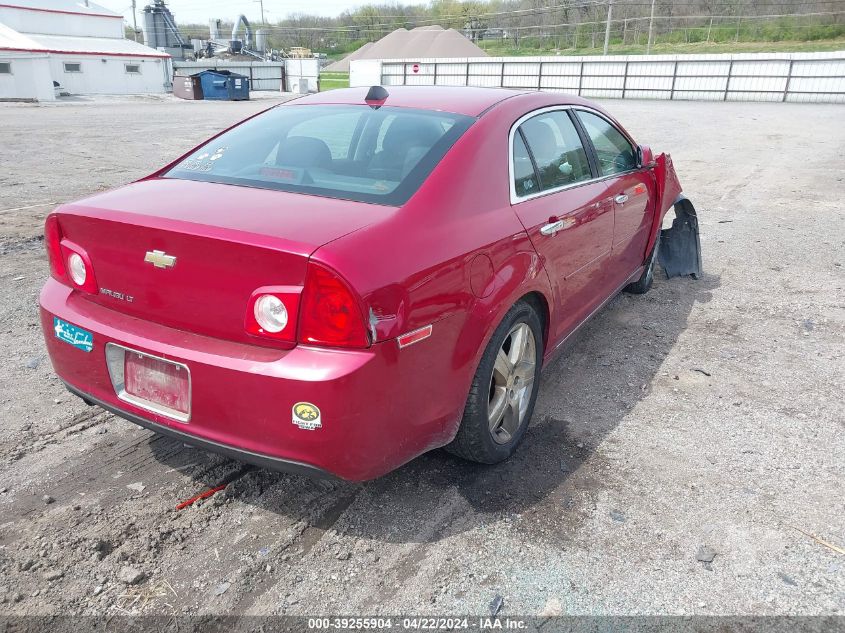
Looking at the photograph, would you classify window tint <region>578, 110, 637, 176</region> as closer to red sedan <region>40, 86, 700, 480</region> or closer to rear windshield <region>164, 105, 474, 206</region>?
red sedan <region>40, 86, 700, 480</region>

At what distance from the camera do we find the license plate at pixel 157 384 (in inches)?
94.7

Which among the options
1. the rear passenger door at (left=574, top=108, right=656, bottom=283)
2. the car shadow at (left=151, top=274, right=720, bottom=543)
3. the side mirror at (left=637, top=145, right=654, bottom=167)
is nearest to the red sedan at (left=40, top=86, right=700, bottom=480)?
the car shadow at (left=151, top=274, right=720, bottom=543)

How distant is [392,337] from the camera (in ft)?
7.38

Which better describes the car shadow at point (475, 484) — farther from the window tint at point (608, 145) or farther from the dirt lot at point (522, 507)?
the window tint at point (608, 145)

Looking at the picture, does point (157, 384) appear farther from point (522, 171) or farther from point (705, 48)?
point (705, 48)

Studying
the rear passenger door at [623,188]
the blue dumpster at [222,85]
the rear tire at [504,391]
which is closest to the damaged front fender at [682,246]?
the rear passenger door at [623,188]

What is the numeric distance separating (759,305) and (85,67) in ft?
134

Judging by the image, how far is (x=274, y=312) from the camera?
2232mm

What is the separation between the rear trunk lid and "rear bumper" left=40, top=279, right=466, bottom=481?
84 millimetres

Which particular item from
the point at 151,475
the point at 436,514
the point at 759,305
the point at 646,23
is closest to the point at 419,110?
the point at 436,514

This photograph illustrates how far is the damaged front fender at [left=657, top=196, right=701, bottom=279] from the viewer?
6.03 metres

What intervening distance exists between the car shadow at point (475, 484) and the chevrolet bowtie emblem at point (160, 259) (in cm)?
99

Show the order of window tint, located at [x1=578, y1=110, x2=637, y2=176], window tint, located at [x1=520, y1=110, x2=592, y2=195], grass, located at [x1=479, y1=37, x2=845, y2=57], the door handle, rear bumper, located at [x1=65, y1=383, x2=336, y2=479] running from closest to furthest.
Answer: rear bumper, located at [x1=65, y1=383, x2=336, y2=479]
the door handle
window tint, located at [x1=520, y1=110, x2=592, y2=195]
window tint, located at [x1=578, y1=110, x2=637, y2=176]
grass, located at [x1=479, y1=37, x2=845, y2=57]

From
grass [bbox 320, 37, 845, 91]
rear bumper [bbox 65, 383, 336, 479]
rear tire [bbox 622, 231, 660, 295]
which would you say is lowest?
rear tire [bbox 622, 231, 660, 295]
